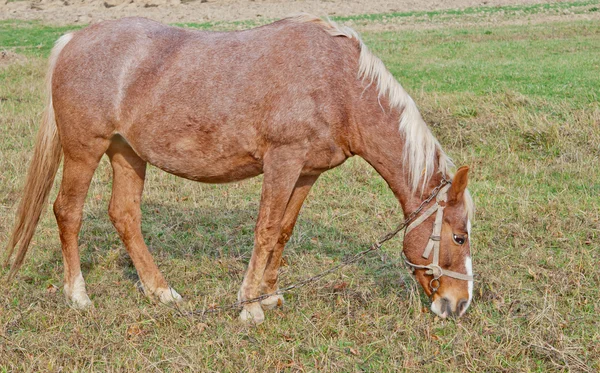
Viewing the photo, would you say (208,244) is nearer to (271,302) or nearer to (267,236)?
(271,302)

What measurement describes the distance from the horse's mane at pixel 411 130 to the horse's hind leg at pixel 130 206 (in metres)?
2.11

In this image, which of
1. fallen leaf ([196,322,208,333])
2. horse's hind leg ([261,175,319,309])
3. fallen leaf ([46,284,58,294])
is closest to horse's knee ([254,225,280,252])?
horse's hind leg ([261,175,319,309])

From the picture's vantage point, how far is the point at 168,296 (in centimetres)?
512

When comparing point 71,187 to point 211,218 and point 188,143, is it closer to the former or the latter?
point 188,143

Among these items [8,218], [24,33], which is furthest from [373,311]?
[24,33]

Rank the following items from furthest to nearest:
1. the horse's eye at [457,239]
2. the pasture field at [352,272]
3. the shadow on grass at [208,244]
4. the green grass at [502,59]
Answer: the green grass at [502,59], the shadow on grass at [208,244], the horse's eye at [457,239], the pasture field at [352,272]

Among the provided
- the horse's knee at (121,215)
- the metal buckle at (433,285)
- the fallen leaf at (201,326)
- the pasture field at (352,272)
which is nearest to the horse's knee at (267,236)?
the pasture field at (352,272)

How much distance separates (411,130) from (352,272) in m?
1.65

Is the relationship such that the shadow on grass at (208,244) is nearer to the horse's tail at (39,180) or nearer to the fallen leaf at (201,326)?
the horse's tail at (39,180)

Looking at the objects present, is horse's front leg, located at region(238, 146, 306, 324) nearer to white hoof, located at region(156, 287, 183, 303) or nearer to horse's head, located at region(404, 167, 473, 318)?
white hoof, located at region(156, 287, 183, 303)

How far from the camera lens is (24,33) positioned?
27578 millimetres

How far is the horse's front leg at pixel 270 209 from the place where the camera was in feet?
14.8

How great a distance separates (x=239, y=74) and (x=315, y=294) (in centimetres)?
182

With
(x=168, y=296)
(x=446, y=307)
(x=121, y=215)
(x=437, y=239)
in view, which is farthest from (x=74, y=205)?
(x=446, y=307)
